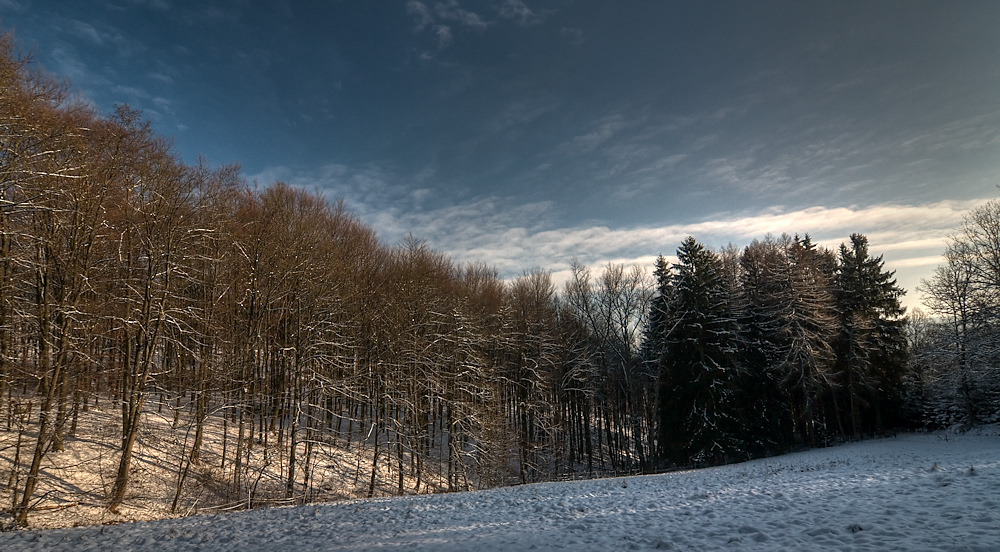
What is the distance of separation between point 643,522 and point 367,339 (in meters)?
17.7

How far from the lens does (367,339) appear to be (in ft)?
76.0

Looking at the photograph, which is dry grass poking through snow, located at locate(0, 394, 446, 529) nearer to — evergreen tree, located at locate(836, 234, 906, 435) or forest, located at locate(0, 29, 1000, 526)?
forest, located at locate(0, 29, 1000, 526)

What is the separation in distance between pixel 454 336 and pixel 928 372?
28874 millimetres

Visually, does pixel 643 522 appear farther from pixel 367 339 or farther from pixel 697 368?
pixel 697 368

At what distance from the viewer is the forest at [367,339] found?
13312 millimetres

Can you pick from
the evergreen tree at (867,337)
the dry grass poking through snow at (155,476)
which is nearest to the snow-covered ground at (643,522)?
the dry grass poking through snow at (155,476)

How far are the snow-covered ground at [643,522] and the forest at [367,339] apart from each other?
238 inches

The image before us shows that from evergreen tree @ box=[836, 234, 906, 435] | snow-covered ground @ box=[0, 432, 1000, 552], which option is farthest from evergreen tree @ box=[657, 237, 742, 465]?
snow-covered ground @ box=[0, 432, 1000, 552]

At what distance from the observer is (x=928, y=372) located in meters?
27.0

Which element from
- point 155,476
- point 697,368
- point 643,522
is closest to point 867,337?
point 697,368

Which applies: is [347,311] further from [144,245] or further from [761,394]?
[761,394]

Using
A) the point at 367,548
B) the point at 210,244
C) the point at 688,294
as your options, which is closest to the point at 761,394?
the point at 688,294

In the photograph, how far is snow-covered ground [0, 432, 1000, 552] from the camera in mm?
6805

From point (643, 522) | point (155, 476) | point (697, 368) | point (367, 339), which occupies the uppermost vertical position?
point (367, 339)
